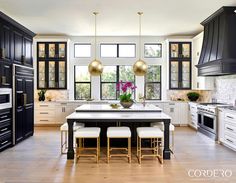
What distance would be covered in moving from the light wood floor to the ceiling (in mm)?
3113

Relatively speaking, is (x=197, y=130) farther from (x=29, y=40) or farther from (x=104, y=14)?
(x=29, y=40)

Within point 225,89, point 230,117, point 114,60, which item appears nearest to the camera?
point 230,117

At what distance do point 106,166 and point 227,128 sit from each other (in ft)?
9.35

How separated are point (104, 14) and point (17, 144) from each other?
370 centimetres

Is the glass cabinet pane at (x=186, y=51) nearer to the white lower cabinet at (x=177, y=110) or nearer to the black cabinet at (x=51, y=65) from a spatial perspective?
the white lower cabinet at (x=177, y=110)

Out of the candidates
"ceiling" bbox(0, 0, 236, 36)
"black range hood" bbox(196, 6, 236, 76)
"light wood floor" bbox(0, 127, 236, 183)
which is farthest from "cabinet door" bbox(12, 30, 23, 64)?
"black range hood" bbox(196, 6, 236, 76)

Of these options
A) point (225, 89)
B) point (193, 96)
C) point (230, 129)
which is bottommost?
point (230, 129)

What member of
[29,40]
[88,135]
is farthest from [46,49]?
[88,135]

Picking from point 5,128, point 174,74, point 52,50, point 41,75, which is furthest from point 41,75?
point 174,74

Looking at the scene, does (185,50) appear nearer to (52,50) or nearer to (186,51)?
(186,51)

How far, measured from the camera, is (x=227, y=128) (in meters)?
5.36

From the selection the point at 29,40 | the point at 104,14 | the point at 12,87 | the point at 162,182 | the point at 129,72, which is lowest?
the point at 162,182

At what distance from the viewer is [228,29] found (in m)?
5.52

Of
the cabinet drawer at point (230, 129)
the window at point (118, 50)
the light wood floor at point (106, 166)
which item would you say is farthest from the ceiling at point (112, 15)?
the light wood floor at point (106, 166)
